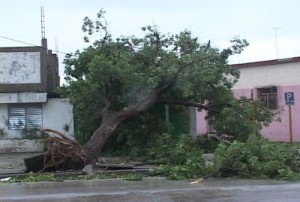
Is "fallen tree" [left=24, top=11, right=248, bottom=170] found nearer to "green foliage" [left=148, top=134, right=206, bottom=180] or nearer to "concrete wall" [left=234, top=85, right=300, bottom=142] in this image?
"green foliage" [left=148, top=134, right=206, bottom=180]

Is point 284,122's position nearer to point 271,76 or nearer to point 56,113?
point 271,76

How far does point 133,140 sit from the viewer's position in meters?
21.1

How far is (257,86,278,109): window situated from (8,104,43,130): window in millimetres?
12763

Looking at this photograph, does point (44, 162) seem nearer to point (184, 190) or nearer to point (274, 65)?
point (184, 190)

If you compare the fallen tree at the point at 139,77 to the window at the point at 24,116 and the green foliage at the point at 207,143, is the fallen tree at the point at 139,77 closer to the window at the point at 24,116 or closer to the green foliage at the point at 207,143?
the green foliage at the point at 207,143

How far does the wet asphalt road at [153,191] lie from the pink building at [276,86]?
15.6 meters

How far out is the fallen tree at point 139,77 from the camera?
18531 millimetres

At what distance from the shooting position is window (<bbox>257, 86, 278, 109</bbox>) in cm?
3067

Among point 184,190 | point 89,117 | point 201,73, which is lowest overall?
point 184,190

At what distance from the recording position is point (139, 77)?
18.6 meters

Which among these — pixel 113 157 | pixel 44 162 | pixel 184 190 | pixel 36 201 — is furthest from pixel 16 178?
pixel 113 157

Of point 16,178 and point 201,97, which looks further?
point 201,97

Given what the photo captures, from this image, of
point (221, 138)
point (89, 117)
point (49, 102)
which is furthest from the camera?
point (49, 102)

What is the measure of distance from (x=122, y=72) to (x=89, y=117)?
4.52 meters
